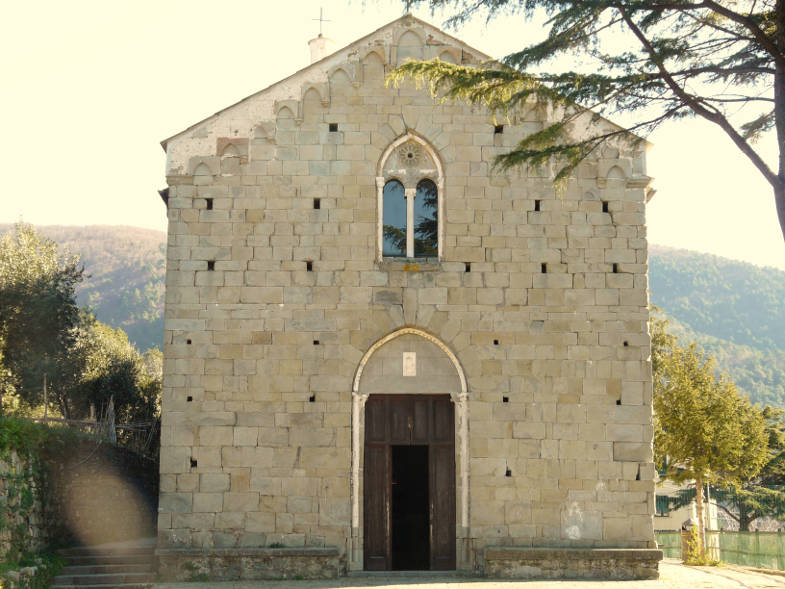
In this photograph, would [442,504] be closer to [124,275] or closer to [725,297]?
[124,275]

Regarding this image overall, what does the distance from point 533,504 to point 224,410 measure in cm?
556

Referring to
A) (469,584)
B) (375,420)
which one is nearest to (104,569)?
(375,420)

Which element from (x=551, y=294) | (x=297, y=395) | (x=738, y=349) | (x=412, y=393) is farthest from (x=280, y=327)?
(x=738, y=349)

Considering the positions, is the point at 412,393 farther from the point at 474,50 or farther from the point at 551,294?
the point at 474,50

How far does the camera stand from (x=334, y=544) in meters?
14.1

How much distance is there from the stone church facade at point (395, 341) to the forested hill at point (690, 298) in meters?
74.3

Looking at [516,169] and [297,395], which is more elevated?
[516,169]

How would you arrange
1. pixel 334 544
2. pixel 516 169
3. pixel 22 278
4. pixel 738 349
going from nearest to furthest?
pixel 334 544
pixel 516 169
pixel 22 278
pixel 738 349

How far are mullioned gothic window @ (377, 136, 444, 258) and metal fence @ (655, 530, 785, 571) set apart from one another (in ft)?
30.4

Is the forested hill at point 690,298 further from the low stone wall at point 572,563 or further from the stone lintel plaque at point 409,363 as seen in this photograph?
the stone lintel plaque at point 409,363

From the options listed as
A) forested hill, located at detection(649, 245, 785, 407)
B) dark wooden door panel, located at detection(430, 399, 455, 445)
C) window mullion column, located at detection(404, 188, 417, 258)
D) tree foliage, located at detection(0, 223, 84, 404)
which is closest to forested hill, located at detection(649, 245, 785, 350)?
forested hill, located at detection(649, 245, 785, 407)

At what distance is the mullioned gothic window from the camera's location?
15141 millimetres

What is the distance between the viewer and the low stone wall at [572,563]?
13969 mm

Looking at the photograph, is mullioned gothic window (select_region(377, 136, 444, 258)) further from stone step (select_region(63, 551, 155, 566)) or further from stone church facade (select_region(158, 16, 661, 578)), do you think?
stone step (select_region(63, 551, 155, 566))
